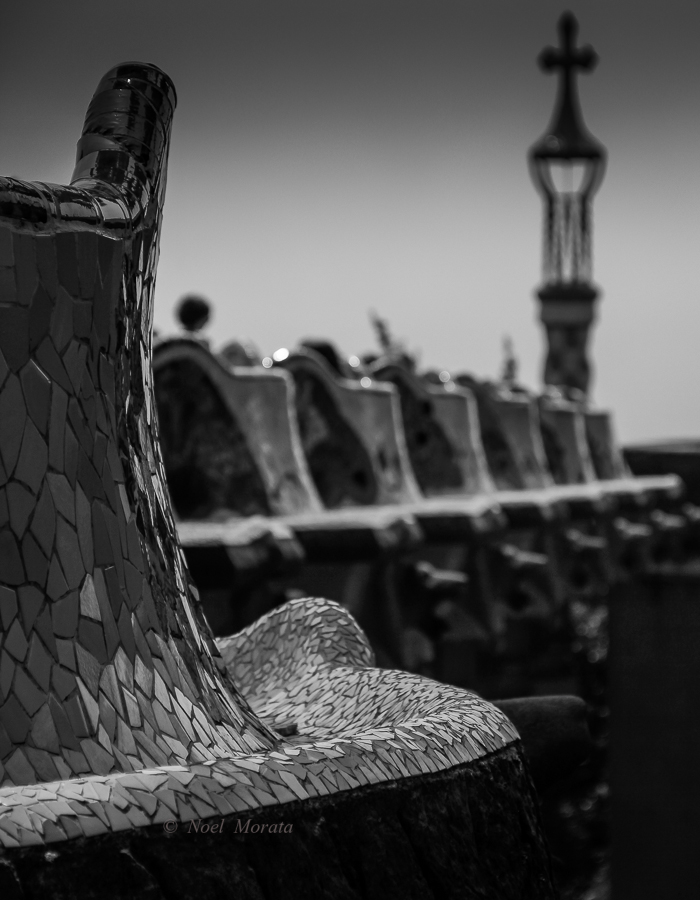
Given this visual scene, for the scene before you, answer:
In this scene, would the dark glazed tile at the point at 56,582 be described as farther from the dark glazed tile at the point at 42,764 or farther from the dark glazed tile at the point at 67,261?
the dark glazed tile at the point at 67,261

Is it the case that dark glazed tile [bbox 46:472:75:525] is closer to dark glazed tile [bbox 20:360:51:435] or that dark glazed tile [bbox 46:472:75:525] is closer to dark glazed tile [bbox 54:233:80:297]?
dark glazed tile [bbox 20:360:51:435]

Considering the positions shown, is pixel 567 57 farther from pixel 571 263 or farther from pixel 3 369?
pixel 3 369

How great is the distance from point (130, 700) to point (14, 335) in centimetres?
42

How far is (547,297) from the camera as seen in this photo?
24031 mm

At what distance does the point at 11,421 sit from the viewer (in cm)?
201

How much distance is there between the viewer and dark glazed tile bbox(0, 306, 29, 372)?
1.99 meters

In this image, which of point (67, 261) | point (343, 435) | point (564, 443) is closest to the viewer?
point (67, 261)

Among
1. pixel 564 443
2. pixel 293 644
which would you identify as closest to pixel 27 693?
pixel 293 644

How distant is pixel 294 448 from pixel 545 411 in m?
8.41

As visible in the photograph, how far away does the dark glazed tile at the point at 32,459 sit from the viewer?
6.62ft

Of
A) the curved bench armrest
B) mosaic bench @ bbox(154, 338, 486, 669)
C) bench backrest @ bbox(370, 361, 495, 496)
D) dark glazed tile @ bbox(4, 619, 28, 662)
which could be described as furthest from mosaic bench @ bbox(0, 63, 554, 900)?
bench backrest @ bbox(370, 361, 495, 496)

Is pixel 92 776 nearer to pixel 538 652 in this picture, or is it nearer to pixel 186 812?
pixel 186 812

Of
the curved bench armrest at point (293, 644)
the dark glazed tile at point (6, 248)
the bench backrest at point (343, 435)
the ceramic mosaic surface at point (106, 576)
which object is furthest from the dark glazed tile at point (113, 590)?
the bench backrest at point (343, 435)

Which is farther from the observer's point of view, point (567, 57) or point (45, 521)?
point (567, 57)
